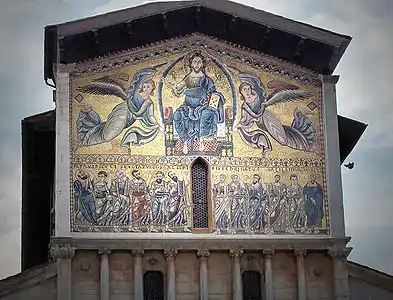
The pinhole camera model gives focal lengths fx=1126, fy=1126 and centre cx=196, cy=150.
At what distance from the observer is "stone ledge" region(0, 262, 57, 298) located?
2458cm

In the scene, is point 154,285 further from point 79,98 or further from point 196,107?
point 79,98

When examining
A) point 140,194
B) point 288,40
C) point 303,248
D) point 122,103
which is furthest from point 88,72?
point 303,248

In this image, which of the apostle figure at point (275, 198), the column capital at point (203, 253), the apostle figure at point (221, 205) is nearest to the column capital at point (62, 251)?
the column capital at point (203, 253)

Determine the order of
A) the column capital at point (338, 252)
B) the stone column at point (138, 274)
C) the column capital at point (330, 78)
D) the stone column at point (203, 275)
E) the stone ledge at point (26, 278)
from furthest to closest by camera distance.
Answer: the column capital at point (330, 78) → the column capital at point (338, 252) → the stone column at point (203, 275) → the stone column at point (138, 274) → the stone ledge at point (26, 278)

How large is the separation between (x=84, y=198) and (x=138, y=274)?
7.08 ft

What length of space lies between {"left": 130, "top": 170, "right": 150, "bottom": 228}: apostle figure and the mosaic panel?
0.02m

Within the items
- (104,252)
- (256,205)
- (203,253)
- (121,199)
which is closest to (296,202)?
(256,205)

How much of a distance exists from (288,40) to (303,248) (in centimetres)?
512

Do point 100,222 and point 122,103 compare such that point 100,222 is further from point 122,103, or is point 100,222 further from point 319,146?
point 319,146

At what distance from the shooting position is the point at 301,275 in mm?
25984

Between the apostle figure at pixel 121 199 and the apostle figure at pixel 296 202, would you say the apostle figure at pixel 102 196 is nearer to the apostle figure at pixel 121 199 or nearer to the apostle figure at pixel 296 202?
the apostle figure at pixel 121 199

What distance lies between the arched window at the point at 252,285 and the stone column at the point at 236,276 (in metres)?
0.38

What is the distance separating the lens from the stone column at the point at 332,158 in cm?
2645

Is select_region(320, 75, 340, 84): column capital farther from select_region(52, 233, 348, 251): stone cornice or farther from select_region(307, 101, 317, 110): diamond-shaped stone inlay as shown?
select_region(52, 233, 348, 251): stone cornice
